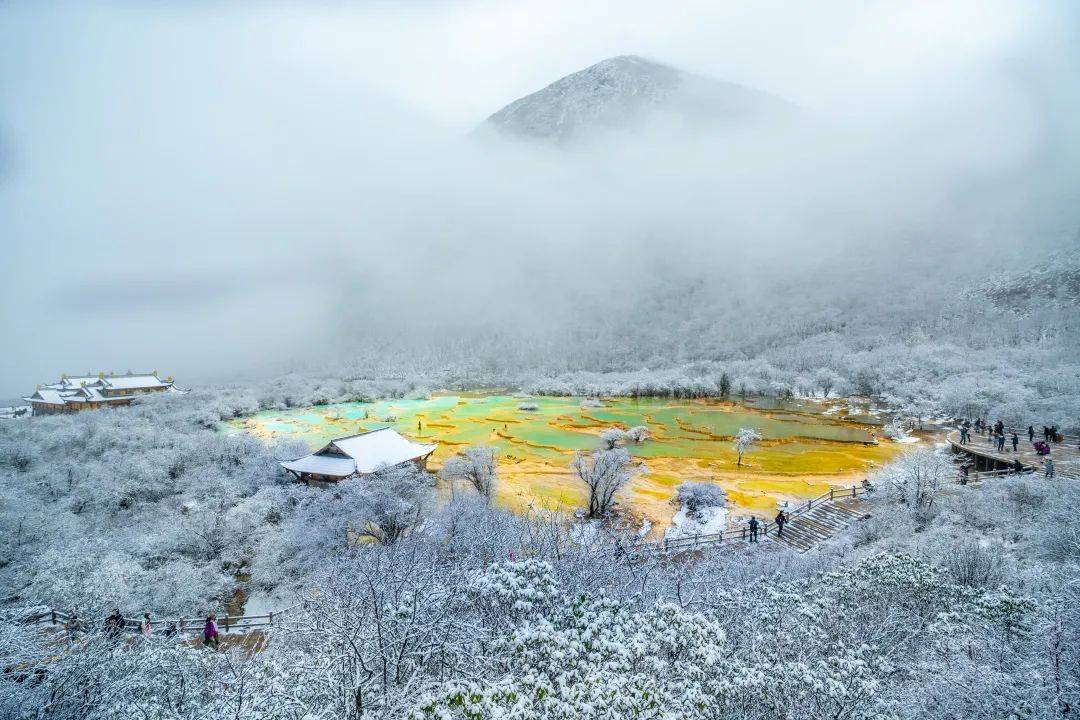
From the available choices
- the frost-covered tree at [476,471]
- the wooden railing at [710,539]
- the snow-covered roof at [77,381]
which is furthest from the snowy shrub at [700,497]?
the snow-covered roof at [77,381]

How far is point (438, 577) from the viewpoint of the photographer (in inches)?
523

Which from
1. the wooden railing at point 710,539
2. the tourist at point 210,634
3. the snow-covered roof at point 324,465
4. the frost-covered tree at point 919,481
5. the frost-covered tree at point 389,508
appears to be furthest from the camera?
the snow-covered roof at point 324,465

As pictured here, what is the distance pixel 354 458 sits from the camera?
34.4 metres

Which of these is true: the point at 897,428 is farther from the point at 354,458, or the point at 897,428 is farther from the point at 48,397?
the point at 48,397

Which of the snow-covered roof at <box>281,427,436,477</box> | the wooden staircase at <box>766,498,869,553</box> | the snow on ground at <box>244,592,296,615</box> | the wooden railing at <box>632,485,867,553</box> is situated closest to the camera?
the snow on ground at <box>244,592,296,615</box>

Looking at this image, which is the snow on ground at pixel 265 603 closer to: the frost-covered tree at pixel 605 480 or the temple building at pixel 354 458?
the temple building at pixel 354 458

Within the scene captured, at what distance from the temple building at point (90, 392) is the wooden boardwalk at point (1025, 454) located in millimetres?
116992

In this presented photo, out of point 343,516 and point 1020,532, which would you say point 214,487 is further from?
point 1020,532

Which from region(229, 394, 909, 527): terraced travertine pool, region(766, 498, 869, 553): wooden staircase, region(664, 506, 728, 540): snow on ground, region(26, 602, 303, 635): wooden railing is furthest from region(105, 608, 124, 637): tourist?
region(766, 498, 869, 553): wooden staircase

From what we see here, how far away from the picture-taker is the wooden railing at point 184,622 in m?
16.4

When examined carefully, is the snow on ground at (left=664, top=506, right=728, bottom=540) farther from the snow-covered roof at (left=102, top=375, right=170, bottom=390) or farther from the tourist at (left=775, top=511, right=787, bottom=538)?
the snow-covered roof at (left=102, top=375, right=170, bottom=390)

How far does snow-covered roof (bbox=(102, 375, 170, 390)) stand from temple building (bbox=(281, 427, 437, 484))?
80801 millimetres

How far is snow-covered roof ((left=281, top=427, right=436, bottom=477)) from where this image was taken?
3334cm

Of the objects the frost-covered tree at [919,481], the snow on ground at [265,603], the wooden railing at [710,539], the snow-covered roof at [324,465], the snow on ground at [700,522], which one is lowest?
the snow on ground at [265,603]
